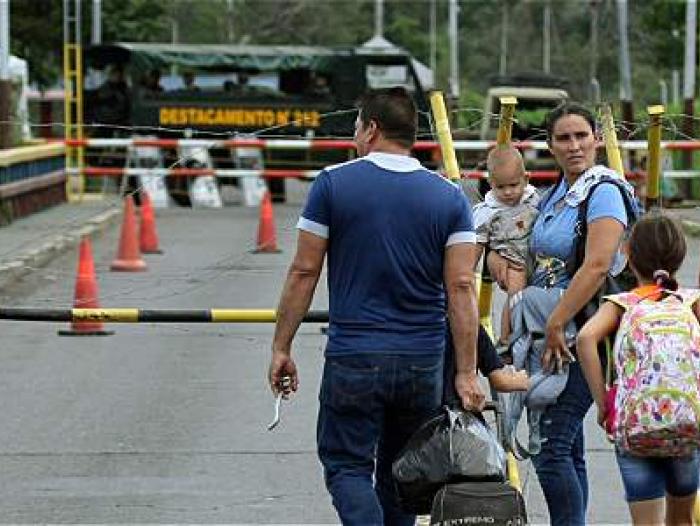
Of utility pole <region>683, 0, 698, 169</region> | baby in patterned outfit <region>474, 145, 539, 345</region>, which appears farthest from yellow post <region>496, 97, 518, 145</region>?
utility pole <region>683, 0, 698, 169</region>

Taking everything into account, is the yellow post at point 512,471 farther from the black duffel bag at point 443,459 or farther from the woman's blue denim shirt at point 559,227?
the black duffel bag at point 443,459

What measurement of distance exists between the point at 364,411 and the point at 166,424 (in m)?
4.58

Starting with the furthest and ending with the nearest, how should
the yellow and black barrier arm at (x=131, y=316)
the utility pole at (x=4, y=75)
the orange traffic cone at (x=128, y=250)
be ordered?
the utility pole at (x=4, y=75) < the orange traffic cone at (x=128, y=250) < the yellow and black barrier arm at (x=131, y=316)

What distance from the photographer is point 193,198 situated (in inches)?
1227

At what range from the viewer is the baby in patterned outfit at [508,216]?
23.5 feet

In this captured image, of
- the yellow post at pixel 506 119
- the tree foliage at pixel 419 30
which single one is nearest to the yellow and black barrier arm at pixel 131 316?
the yellow post at pixel 506 119

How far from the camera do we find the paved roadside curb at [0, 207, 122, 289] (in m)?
16.2

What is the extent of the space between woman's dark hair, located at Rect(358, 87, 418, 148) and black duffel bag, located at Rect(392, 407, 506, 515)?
0.92m

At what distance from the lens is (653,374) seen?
6016 mm

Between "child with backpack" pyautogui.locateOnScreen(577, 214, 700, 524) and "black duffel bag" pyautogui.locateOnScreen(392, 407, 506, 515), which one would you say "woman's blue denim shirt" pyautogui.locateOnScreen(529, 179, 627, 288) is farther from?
"black duffel bag" pyautogui.locateOnScreen(392, 407, 506, 515)

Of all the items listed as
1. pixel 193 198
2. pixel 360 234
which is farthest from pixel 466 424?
pixel 193 198

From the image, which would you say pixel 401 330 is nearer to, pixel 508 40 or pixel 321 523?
pixel 321 523

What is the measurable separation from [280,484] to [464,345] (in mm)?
2969

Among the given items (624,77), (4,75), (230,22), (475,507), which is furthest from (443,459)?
(230,22)
